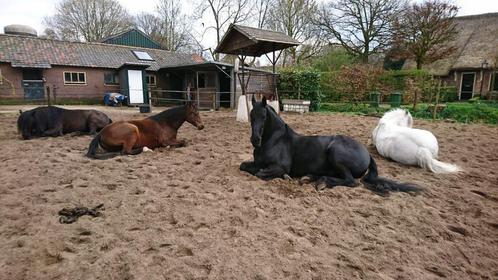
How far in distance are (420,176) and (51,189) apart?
15.8 feet

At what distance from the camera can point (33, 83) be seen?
59.4 feet

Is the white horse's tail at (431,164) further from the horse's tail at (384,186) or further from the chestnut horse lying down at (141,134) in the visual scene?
the chestnut horse lying down at (141,134)

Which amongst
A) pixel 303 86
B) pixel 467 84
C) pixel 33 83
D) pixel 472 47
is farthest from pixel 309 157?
pixel 472 47

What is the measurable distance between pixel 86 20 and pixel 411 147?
3509 cm

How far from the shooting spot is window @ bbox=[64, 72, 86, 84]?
63.2ft

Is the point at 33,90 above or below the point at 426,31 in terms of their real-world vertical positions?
below

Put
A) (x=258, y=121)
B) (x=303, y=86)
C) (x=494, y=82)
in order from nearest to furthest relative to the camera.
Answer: (x=258, y=121) < (x=303, y=86) < (x=494, y=82)

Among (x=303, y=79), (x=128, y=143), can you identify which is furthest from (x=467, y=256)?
(x=303, y=79)

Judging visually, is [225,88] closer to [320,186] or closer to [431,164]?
[431,164]

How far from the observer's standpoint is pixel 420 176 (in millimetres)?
3859

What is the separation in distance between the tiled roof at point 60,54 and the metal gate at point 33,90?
3.92 feet

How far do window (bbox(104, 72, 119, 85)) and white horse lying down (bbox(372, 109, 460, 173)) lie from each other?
2079cm

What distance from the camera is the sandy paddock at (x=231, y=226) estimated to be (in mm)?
1843

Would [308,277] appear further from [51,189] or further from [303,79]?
[303,79]
